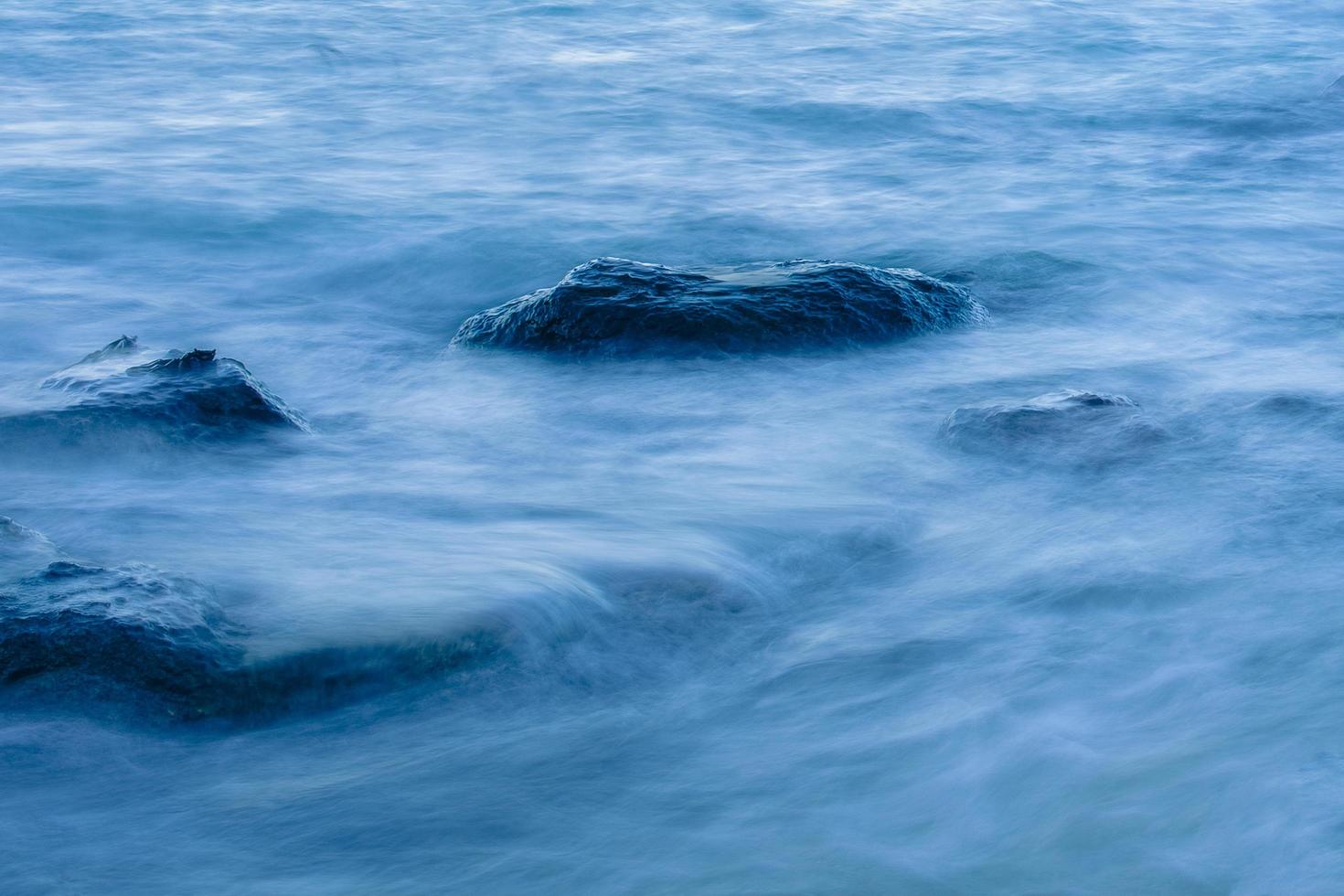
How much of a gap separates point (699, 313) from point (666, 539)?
6.77ft

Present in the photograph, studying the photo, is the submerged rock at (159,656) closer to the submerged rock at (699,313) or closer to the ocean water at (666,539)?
the ocean water at (666,539)

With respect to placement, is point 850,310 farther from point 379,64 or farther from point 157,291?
point 379,64

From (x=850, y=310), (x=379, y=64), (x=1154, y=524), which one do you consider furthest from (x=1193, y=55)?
(x=1154, y=524)

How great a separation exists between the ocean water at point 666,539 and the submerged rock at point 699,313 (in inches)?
4.6

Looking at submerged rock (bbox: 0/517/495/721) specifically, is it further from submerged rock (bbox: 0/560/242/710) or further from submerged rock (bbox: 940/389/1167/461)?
submerged rock (bbox: 940/389/1167/461)

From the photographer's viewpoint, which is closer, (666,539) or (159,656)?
(159,656)

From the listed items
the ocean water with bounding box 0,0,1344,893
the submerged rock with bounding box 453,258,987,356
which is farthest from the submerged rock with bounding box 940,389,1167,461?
the submerged rock with bounding box 453,258,987,356

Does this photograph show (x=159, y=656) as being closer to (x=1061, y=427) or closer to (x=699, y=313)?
(x=699, y=313)

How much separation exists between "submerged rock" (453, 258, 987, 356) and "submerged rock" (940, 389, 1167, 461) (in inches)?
42.7

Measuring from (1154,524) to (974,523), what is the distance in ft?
2.42

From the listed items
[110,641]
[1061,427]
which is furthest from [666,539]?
[110,641]

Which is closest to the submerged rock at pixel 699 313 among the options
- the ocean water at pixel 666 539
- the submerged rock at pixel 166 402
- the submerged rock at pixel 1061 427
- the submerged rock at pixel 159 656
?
the ocean water at pixel 666 539

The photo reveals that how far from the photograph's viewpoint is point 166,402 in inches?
240

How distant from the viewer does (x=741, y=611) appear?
5.06 meters
